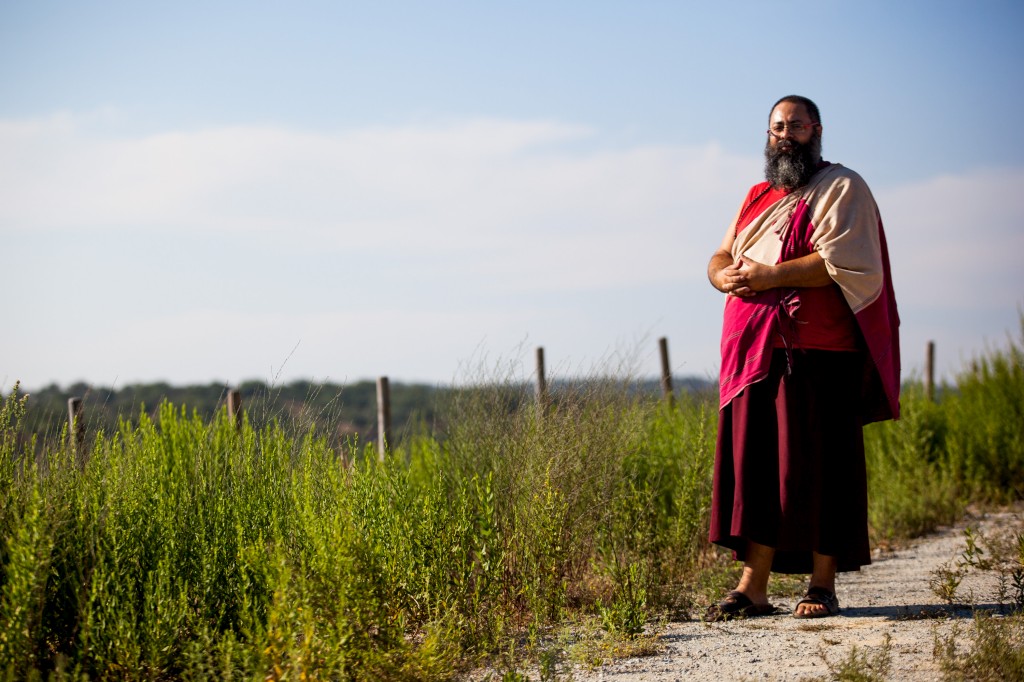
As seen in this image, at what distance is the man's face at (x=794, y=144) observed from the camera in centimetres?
467

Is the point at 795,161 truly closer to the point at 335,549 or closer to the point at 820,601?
the point at 820,601

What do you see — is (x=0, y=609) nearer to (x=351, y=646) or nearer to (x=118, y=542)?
(x=118, y=542)

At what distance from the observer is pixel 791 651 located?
3.92m

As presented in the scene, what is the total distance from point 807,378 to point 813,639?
1096 mm

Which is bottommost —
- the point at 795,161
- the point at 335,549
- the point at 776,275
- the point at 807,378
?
the point at 335,549

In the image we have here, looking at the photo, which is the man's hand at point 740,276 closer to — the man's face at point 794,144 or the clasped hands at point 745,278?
the clasped hands at point 745,278

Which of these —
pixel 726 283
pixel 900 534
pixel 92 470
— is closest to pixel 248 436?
pixel 92 470

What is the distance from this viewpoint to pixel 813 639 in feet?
13.4

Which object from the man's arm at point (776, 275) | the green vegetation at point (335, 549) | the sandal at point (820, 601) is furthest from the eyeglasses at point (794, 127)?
the sandal at point (820, 601)

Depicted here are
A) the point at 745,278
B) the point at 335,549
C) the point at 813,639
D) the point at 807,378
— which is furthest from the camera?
the point at 745,278

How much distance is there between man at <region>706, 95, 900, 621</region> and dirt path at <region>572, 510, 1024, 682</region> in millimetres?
227

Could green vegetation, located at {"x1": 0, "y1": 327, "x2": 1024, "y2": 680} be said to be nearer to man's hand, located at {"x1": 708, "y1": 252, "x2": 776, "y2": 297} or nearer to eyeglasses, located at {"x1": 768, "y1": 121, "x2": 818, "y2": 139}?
man's hand, located at {"x1": 708, "y1": 252, "x2": 776, "y2": 297}

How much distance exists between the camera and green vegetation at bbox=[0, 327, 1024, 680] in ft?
11.0

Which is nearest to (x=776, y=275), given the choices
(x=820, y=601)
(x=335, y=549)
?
(x=820, y=601)
